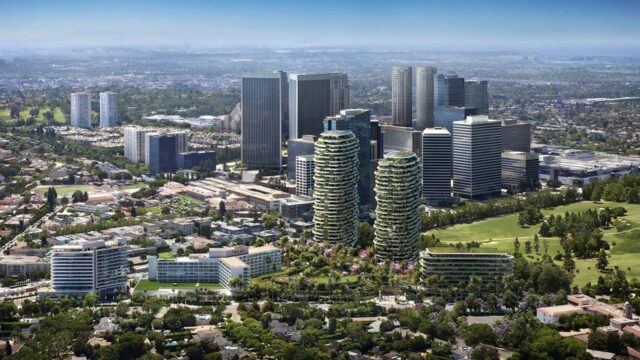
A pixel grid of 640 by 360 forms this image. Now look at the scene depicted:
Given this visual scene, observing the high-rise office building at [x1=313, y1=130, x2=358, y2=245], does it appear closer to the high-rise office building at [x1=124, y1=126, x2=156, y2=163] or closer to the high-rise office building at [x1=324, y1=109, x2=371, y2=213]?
the high-rise office building at [x1=324, y1=109, x2=371, y2=213]

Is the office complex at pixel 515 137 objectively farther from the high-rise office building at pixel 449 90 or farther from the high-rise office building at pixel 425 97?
the high-rise office building at pixel 425 97

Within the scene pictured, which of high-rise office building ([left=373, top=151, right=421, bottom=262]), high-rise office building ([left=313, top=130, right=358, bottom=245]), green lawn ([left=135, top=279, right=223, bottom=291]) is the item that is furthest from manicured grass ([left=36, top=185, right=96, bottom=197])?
high-rise office building ([left=373, top=151, right=421, bottom=262])

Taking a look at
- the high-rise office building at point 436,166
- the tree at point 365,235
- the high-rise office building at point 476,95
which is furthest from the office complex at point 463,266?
the high-rise office building at point 476,95

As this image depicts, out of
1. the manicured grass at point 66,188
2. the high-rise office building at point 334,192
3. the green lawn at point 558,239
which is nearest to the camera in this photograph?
the green lawn at point 558,239

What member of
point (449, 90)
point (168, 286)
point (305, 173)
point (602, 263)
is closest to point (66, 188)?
point (305, 173)

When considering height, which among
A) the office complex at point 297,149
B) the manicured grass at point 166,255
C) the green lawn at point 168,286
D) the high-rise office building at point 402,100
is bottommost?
the green lawn at point 168,286

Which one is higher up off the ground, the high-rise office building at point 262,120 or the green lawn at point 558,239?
the high-rise office building at point 262,120

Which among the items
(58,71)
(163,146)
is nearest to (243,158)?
(163,146)
